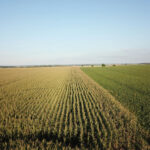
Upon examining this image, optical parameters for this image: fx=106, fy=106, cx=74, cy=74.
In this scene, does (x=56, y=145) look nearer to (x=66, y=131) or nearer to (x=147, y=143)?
(x=66, y=131)

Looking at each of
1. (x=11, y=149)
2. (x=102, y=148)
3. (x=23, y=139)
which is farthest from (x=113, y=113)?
(x=11, y=149)

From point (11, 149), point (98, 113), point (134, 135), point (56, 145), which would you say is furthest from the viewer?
point (98, 113)

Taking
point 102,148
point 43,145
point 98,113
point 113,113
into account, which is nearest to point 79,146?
point 102,148

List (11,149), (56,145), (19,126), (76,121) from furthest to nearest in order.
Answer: (76,121) → (19,126) → (56,145) → (11,149)

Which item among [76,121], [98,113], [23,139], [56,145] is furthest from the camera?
[98,113]

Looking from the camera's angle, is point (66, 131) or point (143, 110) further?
point (143, 110)

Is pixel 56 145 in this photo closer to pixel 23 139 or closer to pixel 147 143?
pixel 23 139

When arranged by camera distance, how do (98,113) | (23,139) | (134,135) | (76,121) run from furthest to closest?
(98,113)
(76,121)
(134,135)
(23,139)

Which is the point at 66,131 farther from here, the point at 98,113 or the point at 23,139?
the point at 98,113

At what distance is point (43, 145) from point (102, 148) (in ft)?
7.39

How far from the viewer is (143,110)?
23.5 ft

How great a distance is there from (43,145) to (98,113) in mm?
4009

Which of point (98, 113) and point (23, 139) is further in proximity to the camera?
point (98, 113)

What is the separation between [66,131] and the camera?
4980 millimetres
